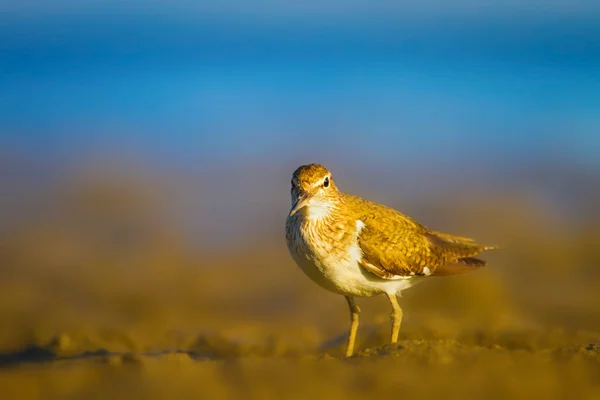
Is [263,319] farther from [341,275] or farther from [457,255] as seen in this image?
[341,275]

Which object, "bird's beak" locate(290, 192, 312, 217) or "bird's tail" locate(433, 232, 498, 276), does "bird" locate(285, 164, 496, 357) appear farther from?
"bird's tail" locate(433, 232, 498, 276)

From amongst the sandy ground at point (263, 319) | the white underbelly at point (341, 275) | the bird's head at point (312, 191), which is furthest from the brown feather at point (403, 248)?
the sandy ground at point (263, 319)

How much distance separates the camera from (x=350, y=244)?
7.53 metres

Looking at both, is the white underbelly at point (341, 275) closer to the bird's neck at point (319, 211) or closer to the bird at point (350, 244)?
the bird at point (350, 244)

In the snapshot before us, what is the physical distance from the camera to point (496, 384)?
582 centimetres

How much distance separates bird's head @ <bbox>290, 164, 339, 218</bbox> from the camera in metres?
7.46

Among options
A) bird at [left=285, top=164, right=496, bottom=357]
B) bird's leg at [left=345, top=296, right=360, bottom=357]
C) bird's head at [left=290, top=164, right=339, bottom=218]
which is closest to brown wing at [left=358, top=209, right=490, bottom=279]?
bird at [left=285, top=164, right=496, bottom=357]

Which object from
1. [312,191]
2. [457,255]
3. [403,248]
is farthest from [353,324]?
[312,191]

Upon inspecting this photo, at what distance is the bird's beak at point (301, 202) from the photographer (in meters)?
7.30

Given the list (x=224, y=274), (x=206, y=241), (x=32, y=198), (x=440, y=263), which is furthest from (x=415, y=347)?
(x=32, y=198)

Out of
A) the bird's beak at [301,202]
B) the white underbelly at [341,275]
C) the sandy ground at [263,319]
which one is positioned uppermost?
the bird's beak at [301,202]

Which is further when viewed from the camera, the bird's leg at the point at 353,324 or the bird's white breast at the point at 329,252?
the bird's leg at the point at 353,324

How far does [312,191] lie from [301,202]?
0.70ft

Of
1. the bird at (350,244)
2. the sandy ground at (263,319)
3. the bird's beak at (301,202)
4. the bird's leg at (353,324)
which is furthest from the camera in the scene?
the bird's leg at (353,324)
